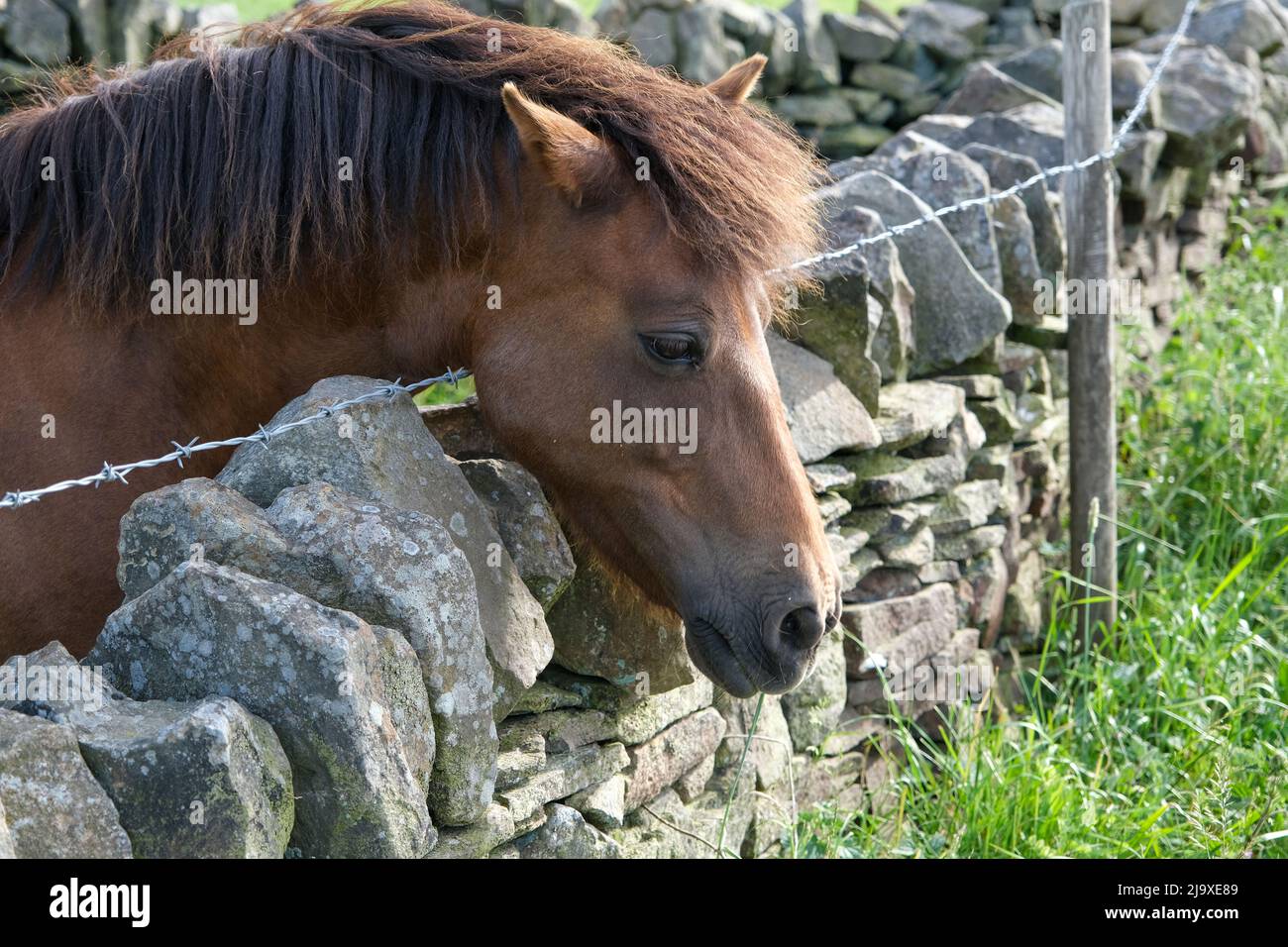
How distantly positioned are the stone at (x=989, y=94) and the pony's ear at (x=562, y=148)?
462cm

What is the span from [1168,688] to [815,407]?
173 centimetres

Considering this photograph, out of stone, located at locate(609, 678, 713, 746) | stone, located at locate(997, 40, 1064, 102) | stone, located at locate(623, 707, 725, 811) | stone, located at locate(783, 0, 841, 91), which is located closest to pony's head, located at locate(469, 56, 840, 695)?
stone, located at locate(609, 678, 713, 746)

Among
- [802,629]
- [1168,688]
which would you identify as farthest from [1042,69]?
[802,629]

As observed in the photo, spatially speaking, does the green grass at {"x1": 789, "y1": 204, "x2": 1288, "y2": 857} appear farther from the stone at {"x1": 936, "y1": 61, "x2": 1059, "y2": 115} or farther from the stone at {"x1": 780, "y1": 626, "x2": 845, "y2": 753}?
the stone at {"x1": 936, "y1": 61, "x2": 1059, "y2": 115}

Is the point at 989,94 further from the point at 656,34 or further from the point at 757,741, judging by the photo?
the point at 757,741

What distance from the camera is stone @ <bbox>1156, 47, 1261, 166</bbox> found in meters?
6.86

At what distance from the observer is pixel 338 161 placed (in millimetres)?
2846

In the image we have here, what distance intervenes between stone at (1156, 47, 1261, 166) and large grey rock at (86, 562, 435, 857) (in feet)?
20.2

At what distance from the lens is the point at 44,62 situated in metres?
6.73

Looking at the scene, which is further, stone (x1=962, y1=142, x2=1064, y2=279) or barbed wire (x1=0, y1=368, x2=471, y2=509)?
stone (x1=962, y1=142, x2=1064, y2=279)

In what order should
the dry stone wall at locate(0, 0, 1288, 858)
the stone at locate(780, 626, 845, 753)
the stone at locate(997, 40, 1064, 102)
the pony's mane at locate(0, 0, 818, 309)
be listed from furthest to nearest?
the stone at locate(997, 40, 1064, 102)
the stone at locate(780, 626, 845, 753)
the pony's mane at locate(0, 0, 818, 309)
the dry stone wall at locate(0, 0, 1288, 858)

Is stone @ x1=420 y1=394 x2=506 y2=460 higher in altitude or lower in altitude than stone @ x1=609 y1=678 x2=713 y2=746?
higher
